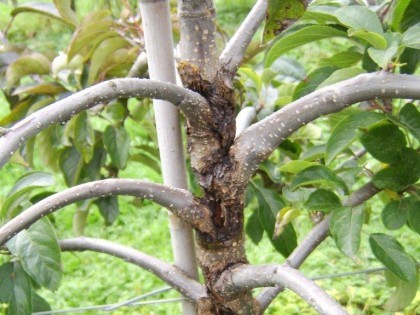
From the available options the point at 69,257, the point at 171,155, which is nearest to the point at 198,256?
the point at 171,155

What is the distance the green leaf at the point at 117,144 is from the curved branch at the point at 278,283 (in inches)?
17.6

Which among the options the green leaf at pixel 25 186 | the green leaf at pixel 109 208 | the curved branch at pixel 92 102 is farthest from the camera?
the green leaf at pixel 109 208

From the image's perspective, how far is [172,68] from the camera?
0.88m

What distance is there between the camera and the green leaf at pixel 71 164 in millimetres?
1315

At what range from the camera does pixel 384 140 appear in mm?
868

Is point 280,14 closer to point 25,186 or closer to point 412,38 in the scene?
point 412,38

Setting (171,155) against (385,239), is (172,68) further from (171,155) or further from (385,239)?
(385,239)

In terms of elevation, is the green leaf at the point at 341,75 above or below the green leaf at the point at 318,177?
above

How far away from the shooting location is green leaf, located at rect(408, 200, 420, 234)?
2.90ft

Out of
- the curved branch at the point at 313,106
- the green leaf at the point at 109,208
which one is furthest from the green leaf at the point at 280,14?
the green leaf at the point at 109,208

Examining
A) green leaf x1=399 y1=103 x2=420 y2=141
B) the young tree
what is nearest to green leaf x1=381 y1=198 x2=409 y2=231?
the young tree

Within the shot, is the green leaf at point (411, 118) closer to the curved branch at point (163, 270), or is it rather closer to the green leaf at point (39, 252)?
the curved branch at point (163, 270)

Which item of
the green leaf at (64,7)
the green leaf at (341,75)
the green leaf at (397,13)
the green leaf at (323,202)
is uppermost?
the green leaf at (64,7)

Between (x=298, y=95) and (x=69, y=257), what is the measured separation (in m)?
1.80
